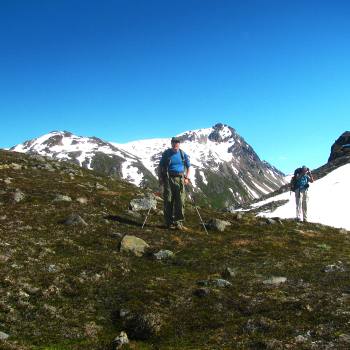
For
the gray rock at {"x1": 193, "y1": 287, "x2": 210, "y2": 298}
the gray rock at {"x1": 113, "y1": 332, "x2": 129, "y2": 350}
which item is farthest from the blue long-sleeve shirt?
the gray rock at {"x1": 113, "y1": 332, "x2": 129, "y2": 350}

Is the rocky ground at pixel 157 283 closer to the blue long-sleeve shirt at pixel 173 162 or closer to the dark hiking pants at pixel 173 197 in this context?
the dark hiking pants at pixel 173 197

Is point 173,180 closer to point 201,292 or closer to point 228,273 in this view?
point 228,273

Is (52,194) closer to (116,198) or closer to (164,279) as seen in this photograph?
(116,198)

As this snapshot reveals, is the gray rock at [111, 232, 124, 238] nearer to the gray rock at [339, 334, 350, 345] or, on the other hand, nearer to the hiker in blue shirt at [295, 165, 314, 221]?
the gray rock at [339, 334, 350, 345]

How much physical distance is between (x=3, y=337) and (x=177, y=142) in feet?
53.0

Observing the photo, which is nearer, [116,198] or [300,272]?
[300,272]

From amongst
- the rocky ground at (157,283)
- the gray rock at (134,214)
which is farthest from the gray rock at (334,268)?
the gray rock at (134,214)

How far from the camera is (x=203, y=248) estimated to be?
73.3 feet

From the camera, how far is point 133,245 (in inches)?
816

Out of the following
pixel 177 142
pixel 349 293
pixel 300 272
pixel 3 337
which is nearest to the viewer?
pixel 3 337

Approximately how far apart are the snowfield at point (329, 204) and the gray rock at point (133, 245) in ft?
122

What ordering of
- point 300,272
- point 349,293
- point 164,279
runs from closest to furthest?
point 349,293 < point 164,279 < point 300,272

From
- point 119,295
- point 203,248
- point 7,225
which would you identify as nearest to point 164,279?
point 119,295

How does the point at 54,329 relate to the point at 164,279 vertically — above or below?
below
